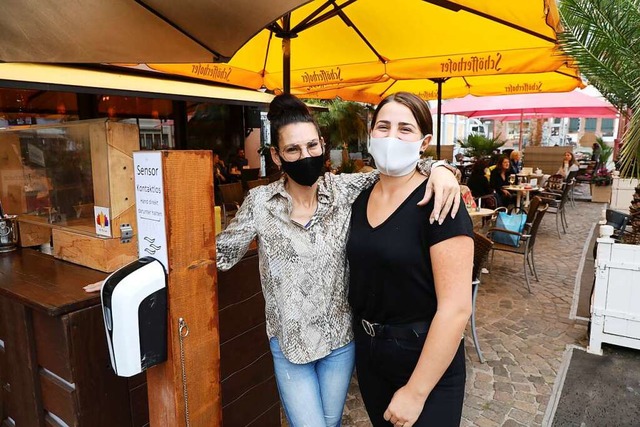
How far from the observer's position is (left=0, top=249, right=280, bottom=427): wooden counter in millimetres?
1741

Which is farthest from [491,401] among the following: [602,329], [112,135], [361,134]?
[361,134]

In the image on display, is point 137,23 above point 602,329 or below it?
above

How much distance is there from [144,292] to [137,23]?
200cm

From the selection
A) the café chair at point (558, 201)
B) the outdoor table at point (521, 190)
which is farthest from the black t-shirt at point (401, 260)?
the outdoor table at point (521, 190)

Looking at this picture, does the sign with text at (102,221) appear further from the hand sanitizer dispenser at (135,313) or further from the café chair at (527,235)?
the café chair at (527,235)

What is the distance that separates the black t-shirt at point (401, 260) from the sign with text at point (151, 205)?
26.2 inches

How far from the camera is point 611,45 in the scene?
14.8 ft

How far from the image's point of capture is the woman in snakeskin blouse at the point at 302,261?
65.7 inches

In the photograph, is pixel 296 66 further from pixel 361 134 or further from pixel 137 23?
pixel 361 134

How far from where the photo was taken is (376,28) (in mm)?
4430

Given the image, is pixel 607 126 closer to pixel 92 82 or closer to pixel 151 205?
pixel 92 82

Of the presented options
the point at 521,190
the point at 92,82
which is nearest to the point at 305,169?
the point at 92,82

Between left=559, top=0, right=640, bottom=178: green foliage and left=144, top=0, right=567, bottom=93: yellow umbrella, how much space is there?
24.5 inches

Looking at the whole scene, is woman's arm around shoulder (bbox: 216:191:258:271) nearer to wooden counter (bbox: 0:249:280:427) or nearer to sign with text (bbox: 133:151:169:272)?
sign with text (bbox: 133:151:169:272)
